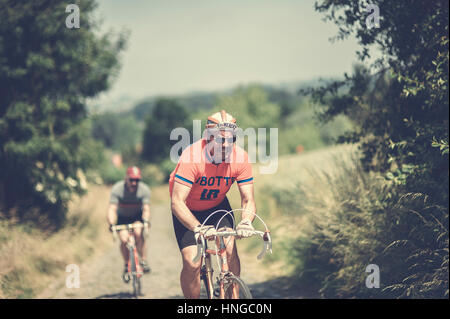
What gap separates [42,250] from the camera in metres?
10.5

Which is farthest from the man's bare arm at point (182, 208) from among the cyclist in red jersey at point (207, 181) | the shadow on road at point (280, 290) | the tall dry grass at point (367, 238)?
the shadow on road at point (280, 290)

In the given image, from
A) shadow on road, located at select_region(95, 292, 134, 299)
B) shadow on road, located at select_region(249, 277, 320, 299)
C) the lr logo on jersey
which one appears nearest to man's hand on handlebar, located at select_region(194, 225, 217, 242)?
the lr logo on jersey

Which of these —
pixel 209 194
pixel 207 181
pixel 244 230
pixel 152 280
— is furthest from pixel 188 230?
pixel 152 280

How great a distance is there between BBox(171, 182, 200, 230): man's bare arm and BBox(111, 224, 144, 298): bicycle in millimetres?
4337

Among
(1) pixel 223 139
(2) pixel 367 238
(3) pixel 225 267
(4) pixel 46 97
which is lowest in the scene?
(3) pixel 225 267

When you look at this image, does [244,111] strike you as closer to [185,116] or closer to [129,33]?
[185,116]

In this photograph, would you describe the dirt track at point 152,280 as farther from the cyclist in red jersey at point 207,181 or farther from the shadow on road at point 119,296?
the cyclist in red jersey at point 207,181

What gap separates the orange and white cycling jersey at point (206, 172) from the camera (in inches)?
190

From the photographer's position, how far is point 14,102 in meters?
11.7

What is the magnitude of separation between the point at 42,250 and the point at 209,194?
6.49 m

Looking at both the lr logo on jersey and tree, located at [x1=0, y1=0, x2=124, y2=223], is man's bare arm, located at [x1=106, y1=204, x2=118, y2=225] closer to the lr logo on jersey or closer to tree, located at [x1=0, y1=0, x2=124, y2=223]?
tree, located at [x1=0, y1=0, x2=124, y2=223]

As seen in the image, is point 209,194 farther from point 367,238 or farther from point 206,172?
point 367,238

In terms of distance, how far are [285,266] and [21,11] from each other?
24.9 feet

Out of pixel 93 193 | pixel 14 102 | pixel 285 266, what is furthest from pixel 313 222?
pixel 93 193
